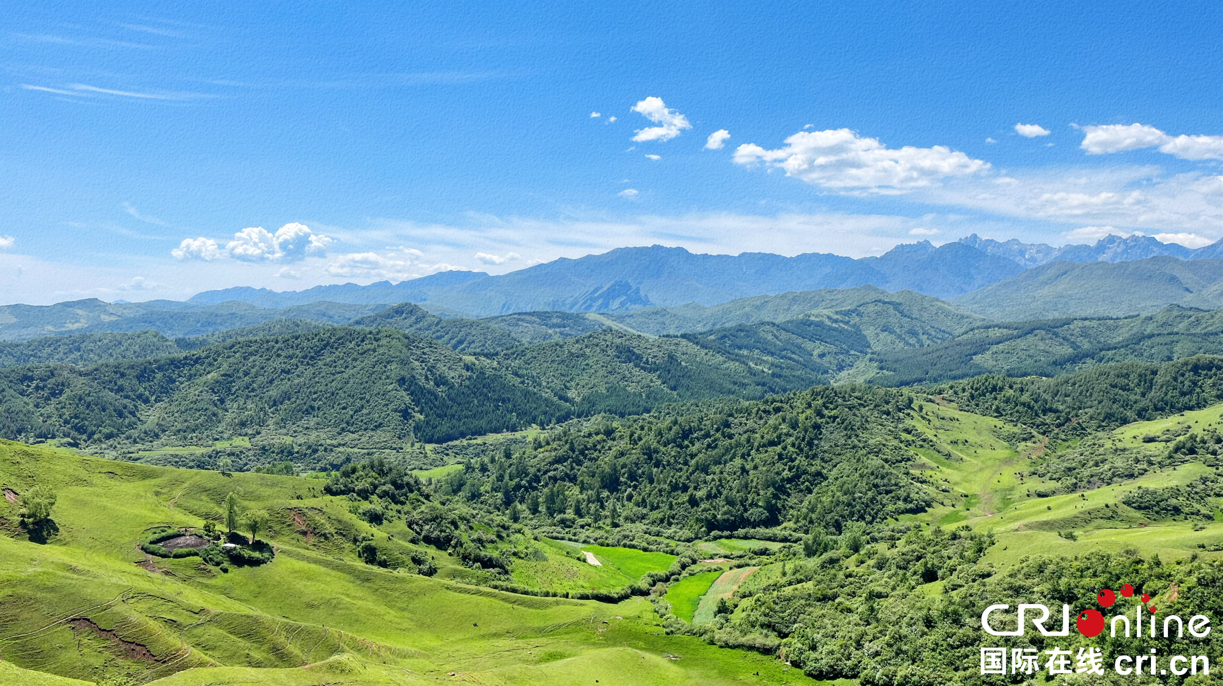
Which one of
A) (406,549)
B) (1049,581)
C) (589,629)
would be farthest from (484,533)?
(1049,581)

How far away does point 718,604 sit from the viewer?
14188 cm

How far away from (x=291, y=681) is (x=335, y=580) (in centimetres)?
5568

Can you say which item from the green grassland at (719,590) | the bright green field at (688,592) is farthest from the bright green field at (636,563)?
the green grassland at (719,590)

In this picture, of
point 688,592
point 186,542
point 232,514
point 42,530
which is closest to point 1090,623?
point 688,592

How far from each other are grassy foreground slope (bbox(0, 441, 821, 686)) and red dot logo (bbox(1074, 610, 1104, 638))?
4026 cm

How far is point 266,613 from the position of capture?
346 ft

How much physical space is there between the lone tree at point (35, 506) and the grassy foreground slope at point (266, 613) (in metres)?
2.24

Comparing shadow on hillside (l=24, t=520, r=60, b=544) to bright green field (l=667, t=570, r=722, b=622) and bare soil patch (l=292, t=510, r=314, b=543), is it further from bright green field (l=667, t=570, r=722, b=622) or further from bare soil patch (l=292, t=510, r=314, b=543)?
bright green field (l=667, t=570, r=722, b=622)

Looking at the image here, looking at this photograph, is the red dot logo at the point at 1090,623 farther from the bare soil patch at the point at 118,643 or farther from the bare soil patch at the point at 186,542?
the bare soil patch at the point at 186,542

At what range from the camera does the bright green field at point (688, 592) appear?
14588cm

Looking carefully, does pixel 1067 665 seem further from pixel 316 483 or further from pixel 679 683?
pixel 316 483

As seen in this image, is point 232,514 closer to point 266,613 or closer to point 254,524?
point 254,524

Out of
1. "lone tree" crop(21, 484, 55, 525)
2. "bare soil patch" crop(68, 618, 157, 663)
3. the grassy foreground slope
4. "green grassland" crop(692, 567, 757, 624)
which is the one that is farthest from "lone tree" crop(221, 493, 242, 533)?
"green grassland" crop(692, 567, 757, 624)

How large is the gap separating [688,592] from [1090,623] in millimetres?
90751
